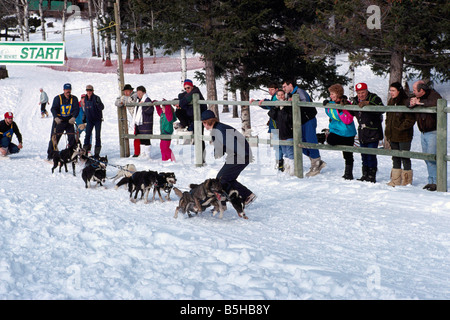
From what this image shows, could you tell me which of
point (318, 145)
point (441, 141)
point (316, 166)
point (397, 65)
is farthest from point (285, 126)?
point (397, 65)

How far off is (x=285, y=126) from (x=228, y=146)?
134 inches

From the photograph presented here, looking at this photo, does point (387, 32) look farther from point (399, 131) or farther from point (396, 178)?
point (396, 178)

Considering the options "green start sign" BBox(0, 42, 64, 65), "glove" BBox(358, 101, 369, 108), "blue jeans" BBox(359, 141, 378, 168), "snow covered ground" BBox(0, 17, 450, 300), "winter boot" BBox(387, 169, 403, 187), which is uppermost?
"green start sign" BBox(0, 42, 64, 65)

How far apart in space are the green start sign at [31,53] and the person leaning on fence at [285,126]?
26.7 ft

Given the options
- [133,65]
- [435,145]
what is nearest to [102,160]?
[435,145]

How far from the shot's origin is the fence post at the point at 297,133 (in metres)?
10.3

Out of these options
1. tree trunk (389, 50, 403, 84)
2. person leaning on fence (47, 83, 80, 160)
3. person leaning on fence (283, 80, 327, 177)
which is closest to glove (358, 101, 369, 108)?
person leaning on fence (283, 80, 327, 177)

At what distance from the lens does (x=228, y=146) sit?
7.40m

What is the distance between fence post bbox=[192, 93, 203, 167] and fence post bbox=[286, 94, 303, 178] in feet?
A: 7.81

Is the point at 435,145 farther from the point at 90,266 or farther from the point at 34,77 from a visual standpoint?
the point at 34,77

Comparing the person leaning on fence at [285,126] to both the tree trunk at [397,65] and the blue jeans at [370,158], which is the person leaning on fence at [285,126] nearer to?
the blue jeans at [370,158]

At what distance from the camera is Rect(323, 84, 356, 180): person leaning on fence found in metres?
9.77

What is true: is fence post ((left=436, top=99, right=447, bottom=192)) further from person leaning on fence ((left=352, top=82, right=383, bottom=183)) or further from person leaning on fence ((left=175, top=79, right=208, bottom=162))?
person leaning on fence ((left=175, top=79, right=208, bottom=162))

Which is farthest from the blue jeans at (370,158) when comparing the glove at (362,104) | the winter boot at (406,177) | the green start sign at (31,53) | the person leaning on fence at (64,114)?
the green start sign at (31,53)
